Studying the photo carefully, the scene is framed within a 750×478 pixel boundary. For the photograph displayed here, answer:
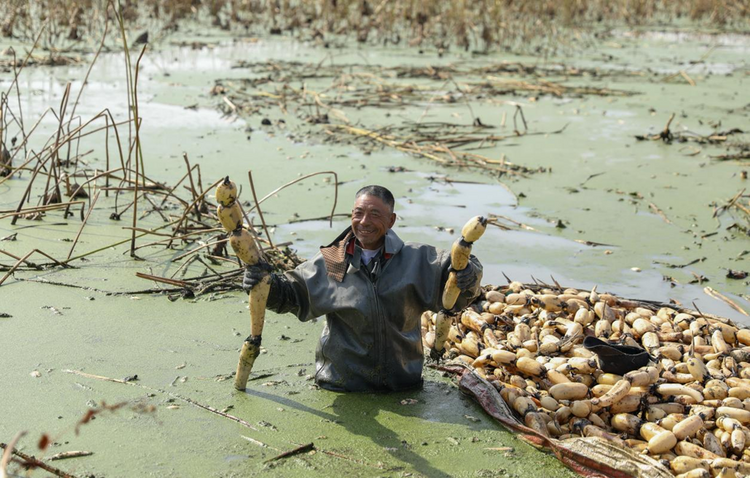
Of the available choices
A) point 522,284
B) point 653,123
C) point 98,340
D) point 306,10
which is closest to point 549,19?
point 306,10

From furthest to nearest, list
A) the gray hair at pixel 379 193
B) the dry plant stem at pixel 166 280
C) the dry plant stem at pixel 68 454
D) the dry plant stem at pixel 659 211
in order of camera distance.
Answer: the dry plant stem at pixel 659 211 → the dry plant stem at pixel 166 280 → the gray hair at pixel 379 193 → the dry plant stem at pixel 68 454

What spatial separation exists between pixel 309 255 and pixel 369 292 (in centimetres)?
172

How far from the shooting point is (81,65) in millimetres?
9875

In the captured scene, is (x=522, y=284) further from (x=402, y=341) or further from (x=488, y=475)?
(x=488, y=475)

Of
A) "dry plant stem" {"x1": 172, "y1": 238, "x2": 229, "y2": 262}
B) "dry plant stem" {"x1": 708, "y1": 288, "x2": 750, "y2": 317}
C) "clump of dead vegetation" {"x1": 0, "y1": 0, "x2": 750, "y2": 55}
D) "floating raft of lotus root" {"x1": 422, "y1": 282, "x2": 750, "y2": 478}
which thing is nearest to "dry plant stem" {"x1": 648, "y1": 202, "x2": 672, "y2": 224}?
"dry plant stem" {"x1": 708, "y1": 288, "x2": 750, "y2": 317}

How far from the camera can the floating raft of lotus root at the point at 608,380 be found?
8.66ft

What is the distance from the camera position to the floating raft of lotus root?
8.66ft

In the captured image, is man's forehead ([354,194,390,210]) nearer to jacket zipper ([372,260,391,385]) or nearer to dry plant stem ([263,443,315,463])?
jacket zipper ([372,260,391,385])

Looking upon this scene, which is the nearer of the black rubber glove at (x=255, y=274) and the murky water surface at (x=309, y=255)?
the murky water surface at (x=309, y=255)

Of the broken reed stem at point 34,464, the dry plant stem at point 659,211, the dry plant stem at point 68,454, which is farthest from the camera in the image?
the dry plant stem at point 659,211

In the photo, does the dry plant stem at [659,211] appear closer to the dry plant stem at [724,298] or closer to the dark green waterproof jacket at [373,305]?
the dry plant stem at [724,298]

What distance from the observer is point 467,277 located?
9.05 ft

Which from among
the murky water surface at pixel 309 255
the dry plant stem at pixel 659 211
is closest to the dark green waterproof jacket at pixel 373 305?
the murky water surface at pixel 309 255

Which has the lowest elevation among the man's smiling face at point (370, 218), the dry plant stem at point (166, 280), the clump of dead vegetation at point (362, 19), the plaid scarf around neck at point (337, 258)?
the dry plant stem at point (166, 280)
